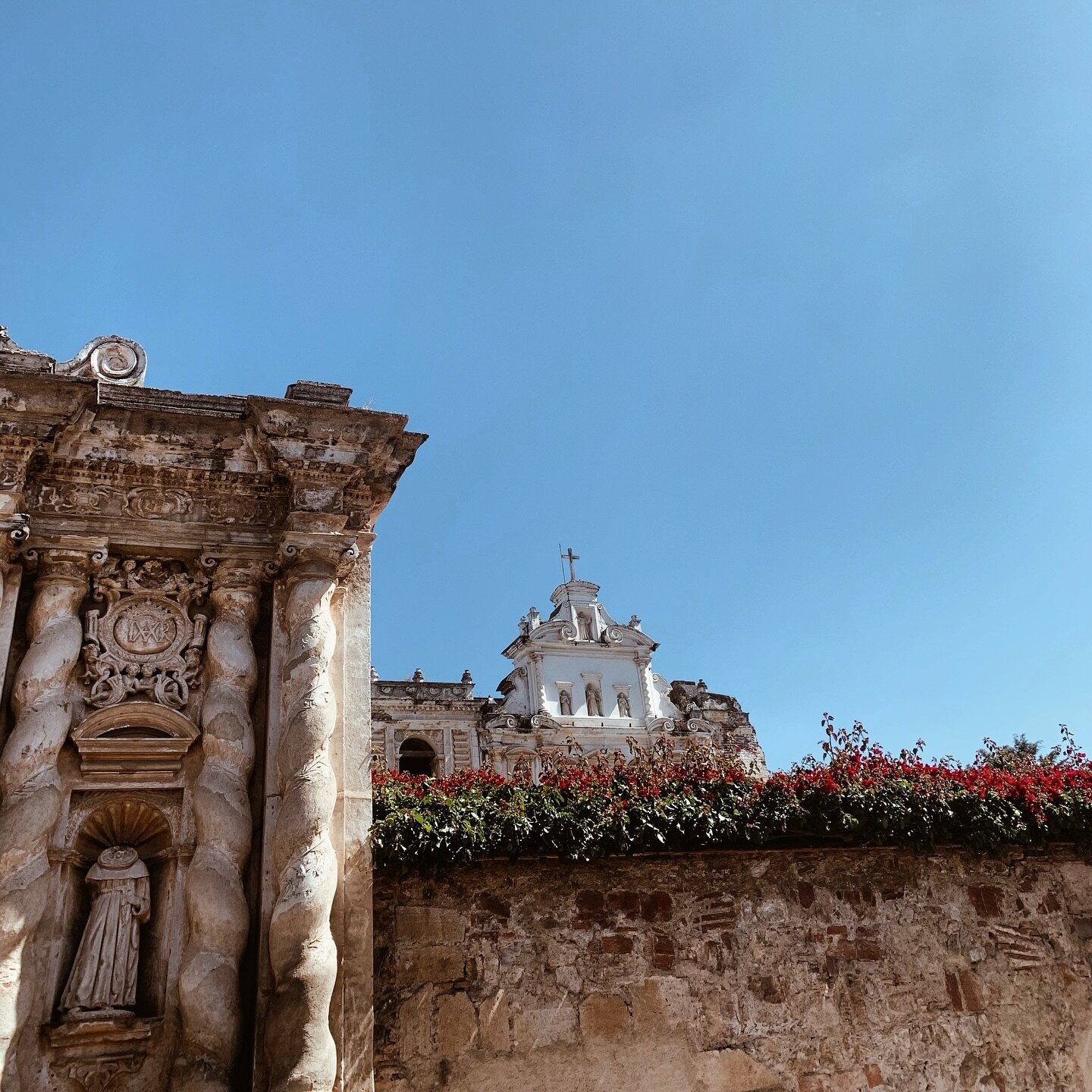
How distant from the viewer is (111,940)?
16.8ft

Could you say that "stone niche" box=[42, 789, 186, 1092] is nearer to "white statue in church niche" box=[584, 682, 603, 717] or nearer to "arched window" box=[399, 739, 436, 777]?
"arched window" box=[399, 739, 436, 777]

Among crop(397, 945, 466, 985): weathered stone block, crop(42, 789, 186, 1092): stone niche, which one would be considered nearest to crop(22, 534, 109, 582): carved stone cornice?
crop(42, 789, 186, 1092): stone niche

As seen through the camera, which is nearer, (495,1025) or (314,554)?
(495,1025)

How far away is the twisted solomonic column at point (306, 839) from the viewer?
4.79 metres

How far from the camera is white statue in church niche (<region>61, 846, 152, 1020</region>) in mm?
4941

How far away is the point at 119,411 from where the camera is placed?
20.3 feet

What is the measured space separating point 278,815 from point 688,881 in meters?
2.83

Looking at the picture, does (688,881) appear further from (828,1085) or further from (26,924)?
(26,924)

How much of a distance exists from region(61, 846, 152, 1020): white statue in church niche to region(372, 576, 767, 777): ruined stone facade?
1748 centimetres

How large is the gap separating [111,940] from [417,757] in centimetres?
1937

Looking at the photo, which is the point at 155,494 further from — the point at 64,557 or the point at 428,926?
the point at 428,926

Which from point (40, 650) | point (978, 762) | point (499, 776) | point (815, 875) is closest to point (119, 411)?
point (40, 650)

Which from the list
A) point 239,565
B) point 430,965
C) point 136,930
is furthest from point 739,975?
point 239,565

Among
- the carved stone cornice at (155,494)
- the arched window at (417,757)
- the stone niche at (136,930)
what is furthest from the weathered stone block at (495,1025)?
the arched window at (417,757)
